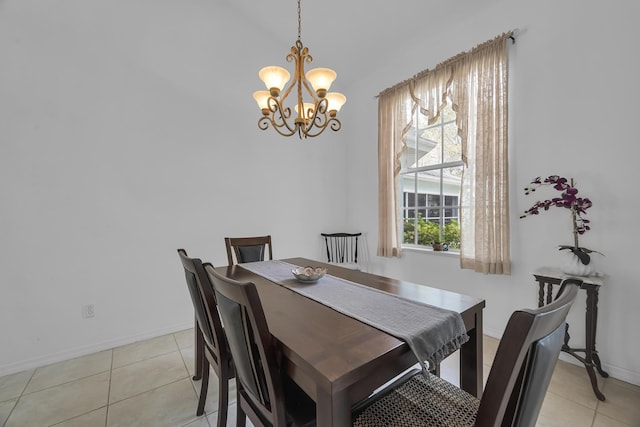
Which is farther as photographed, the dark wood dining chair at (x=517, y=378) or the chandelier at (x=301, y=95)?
the chandelier at (x=301, y=95)

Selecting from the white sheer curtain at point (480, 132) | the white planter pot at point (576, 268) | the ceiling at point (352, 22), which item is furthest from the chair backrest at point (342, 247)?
the ceiling at point (352, 22)

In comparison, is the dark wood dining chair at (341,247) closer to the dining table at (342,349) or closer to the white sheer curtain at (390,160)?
the white sheer curtain at (390,160)

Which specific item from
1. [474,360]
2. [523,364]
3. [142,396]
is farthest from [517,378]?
[142,396]

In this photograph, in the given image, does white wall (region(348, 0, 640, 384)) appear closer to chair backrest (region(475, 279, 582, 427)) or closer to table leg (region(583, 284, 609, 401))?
table leg (region(583, 284, 609, 401))

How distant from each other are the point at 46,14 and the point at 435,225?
4106 mm

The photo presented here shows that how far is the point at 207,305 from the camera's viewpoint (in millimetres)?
1301

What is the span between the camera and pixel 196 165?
280 centimetres

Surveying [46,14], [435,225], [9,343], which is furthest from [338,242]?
[46,14]

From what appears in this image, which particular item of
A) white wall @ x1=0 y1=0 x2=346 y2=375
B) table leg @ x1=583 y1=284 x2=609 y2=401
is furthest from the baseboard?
table leg @ x1=583 y1=284 x2=609 y2=401

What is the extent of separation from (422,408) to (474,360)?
0.43 metres

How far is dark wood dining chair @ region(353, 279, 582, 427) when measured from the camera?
1.91 ft

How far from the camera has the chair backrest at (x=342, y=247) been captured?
3754mm

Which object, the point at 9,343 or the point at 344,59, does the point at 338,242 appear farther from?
the point at 9,343

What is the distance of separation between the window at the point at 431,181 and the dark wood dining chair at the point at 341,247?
0.73 m
